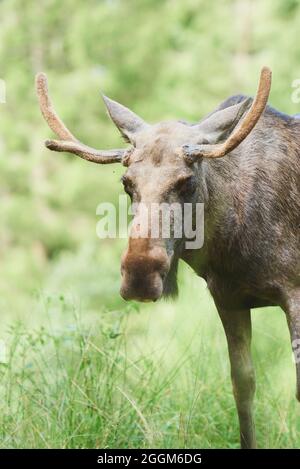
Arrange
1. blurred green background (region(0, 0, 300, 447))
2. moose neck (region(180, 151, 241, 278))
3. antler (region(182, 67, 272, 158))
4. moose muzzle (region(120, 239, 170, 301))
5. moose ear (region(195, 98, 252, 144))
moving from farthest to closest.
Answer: blurred green background (region(0, 0, 300, 447)), moose neck (region(180, 151, 241, 278)), moose ear (region(195, 98, 252, 144)), antler (region(182, 67, 272, 158)), moose muzzle (region(120, 239, 170, 301))

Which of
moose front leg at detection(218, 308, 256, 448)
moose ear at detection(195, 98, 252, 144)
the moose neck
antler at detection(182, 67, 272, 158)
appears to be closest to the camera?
antler at detection(182, 67, 272, 158)

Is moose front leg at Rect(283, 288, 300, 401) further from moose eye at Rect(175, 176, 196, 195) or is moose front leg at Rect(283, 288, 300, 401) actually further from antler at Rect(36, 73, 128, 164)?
antler at Rect(36, 73, 128, 164)

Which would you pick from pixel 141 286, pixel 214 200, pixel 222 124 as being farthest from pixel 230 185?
pixel 141 286

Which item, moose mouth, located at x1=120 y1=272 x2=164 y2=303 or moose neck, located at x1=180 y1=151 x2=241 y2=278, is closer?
moose mouth, located at x1=120 y1=272 x2=164 y2=303

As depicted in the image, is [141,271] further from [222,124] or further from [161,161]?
[222,124]

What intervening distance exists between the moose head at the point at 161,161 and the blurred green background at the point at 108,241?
99cm

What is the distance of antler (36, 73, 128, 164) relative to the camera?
4.38m

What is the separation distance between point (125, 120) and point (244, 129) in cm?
71

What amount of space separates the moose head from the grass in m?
0.89

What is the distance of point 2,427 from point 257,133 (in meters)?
1.99

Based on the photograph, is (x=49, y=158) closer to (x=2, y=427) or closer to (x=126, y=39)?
(x=126, y=39)

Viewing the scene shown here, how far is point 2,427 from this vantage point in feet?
16.1

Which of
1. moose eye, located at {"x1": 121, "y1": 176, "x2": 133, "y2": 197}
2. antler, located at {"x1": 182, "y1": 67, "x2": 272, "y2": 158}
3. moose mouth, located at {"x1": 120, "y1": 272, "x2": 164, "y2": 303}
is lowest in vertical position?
moose mouth, located at {"x1": 120, "y1": 272, "x2": 164, "y2": 303}
